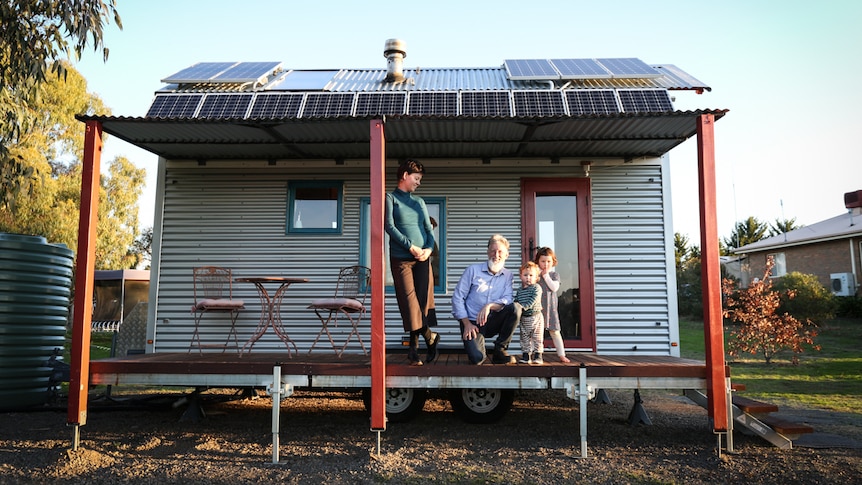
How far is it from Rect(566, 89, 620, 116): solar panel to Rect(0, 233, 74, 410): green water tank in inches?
245

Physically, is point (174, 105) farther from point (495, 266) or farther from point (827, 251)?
point (827, 251)

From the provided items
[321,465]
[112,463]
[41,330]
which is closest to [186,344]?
[41,330]

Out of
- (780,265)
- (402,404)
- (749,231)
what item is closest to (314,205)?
(402,404)

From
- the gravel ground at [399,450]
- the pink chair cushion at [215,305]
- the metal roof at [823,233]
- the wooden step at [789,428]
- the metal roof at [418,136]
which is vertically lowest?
the gravel ground at [399,450]

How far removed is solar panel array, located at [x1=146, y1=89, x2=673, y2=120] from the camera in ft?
19.4

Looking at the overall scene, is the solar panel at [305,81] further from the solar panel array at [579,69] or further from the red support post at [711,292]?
the red support post at [711,292]

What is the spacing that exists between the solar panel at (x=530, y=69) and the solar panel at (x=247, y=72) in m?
3.17

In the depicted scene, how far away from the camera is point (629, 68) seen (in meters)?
7.50

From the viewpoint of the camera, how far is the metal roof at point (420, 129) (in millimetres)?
5320

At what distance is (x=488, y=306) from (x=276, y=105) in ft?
9.93

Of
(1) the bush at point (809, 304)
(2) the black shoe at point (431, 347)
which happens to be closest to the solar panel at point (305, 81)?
(2) the black shoe at point (431, 347)

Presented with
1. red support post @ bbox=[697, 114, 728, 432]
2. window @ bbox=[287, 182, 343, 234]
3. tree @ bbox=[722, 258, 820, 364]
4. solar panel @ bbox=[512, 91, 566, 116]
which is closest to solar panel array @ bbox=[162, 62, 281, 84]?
window @ bbox=[287, 182, 343, 234]

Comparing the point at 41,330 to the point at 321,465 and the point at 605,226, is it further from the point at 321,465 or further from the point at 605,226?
the point at 605,226

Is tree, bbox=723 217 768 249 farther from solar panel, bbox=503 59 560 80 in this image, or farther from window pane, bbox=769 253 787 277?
solar panel, bbox=503 59 560 80
